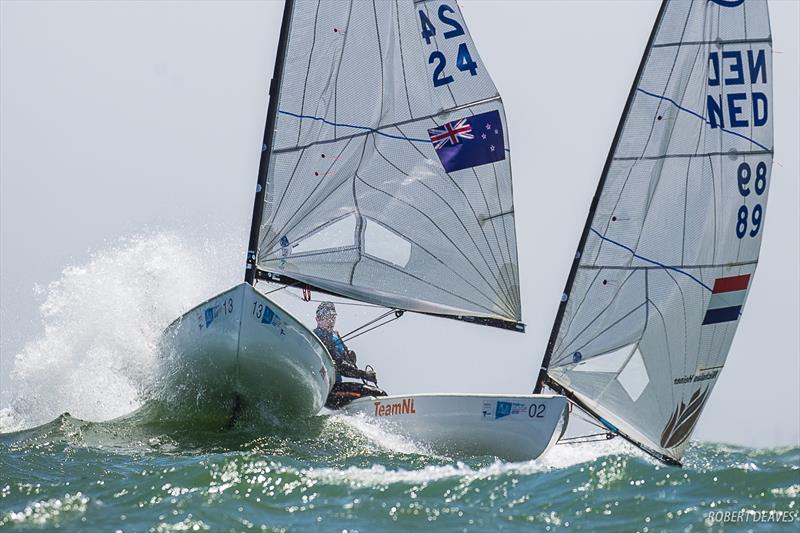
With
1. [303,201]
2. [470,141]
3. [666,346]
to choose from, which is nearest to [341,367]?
[303,201]

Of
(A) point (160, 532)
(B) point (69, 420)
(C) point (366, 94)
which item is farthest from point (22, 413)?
(A) point (160, 532)

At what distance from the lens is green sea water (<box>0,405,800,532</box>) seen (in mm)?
9734

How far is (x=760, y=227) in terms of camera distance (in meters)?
14.9

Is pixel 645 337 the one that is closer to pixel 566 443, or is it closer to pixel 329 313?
pixel 566 443

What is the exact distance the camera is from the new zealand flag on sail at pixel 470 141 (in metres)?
15.7

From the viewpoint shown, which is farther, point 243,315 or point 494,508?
point 243,315

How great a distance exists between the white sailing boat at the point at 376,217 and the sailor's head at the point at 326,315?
0.49m

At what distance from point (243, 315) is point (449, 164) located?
3.82m

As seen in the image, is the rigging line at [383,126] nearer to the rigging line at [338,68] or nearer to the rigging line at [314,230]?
the rigging line at [338,68]

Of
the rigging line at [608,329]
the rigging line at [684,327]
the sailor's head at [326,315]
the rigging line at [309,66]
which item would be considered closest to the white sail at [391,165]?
the rigging line at [309,66]

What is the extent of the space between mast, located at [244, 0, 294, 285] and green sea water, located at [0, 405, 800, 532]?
204cm

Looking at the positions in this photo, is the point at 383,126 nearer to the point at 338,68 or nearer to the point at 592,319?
the point at 338,68

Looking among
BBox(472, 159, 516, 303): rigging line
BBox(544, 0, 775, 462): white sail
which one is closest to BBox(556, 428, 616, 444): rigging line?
BBox(544, 0, 775, 462): white sail

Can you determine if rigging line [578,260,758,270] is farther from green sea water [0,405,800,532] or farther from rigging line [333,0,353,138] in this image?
rigging line [333,0,353,138]
